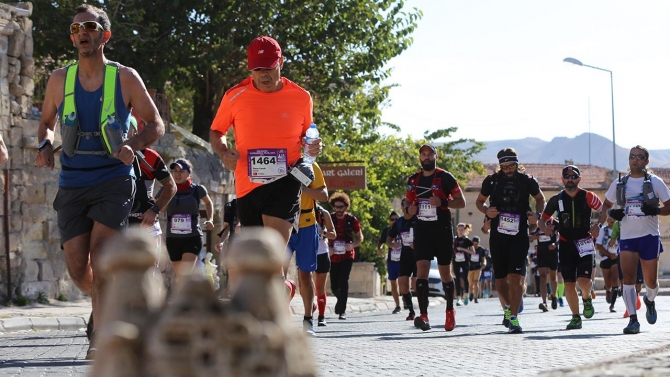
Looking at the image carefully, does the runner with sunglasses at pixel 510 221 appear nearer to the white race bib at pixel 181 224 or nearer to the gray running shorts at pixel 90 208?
the white race bib at pixel 181 224

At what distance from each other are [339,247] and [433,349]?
9.38 meters

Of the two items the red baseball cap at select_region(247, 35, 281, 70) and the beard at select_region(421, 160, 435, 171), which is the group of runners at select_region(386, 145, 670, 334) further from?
the red baseball cap at select_region(247, 35, 281, 70)

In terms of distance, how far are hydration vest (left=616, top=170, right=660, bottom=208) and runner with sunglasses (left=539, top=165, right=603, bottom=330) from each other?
761 mm

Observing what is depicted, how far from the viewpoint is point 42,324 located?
14.8 m

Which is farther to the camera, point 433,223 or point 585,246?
point 585,246

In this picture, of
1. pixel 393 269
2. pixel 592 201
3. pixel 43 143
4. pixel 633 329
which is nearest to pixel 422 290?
pixel 633 329

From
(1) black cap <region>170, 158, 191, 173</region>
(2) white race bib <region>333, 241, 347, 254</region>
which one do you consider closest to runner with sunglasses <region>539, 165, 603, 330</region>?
(1) black cap <region>170, 158, 191, 173</region>

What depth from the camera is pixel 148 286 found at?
2383 millimetres

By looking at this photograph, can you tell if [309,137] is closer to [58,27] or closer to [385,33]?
[58,27]

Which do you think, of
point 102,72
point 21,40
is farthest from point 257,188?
point 21,40

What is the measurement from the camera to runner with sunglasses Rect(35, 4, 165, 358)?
23.5 ft

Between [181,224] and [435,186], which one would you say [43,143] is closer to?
[181,224]

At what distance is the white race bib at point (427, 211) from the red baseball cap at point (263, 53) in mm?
5817

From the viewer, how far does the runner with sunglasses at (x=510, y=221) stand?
1384 centimetres
